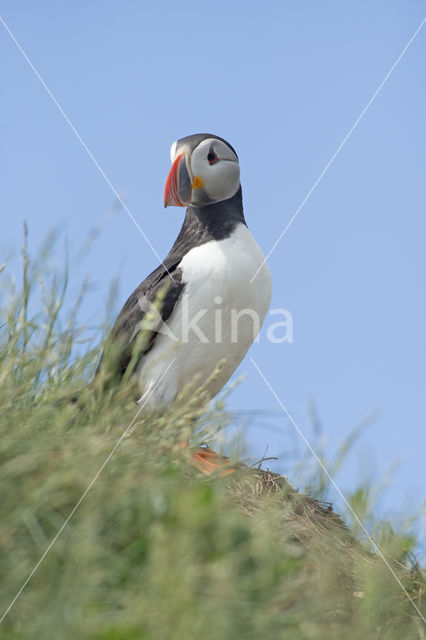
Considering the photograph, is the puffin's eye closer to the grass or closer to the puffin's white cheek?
the puffin's white cheek

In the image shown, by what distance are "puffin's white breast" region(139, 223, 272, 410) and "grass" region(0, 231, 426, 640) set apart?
163cm

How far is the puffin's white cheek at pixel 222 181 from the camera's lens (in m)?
5.43

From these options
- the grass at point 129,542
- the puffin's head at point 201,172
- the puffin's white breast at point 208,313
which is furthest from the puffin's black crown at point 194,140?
the grass at point 129,542

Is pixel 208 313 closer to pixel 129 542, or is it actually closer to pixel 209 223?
pixel 209 223

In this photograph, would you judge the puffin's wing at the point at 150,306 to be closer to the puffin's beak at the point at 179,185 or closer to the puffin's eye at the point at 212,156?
the puffin's beak at the point at 179,185

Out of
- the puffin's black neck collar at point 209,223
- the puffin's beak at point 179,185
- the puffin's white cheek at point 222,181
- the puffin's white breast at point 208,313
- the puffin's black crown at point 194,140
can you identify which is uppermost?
the puffin's black crown at point 194,140

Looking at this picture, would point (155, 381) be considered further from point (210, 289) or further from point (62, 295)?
point (62, 295)

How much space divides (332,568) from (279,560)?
0.62 feet

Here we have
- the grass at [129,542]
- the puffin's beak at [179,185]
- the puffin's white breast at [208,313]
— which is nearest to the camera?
the grass at [129,542]

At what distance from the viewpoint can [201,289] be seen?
512 centimetres

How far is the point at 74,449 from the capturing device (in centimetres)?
286

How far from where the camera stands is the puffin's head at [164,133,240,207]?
211 inches

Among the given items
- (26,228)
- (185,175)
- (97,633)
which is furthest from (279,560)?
(185,175)

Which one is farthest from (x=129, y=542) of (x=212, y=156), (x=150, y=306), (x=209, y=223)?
(x=212, y=156)
